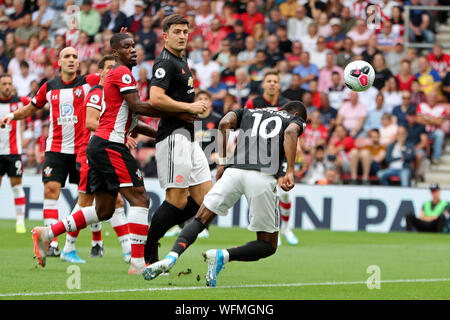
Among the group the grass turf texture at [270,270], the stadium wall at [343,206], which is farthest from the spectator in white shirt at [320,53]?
the grass turf texture at [270,270]

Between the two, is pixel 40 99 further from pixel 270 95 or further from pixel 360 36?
pixel 360 36

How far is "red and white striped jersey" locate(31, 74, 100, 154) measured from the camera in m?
11.1

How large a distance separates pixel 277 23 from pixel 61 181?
11.8 m

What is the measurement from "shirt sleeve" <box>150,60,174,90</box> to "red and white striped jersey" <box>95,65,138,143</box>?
319 millimetres

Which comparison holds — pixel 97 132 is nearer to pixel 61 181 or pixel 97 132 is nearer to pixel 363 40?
pixel 61 181

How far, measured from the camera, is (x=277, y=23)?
2194 cm

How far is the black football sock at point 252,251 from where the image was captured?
797 centimetres

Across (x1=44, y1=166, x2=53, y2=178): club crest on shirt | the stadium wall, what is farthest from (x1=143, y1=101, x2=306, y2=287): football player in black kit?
the stadium wall

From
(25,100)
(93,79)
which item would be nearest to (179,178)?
(93,79)

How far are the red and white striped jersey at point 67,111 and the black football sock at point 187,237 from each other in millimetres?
3751

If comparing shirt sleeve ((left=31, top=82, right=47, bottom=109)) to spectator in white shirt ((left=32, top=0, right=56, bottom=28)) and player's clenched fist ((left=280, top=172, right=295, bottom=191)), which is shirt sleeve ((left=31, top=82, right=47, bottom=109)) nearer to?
player's clenched fist ((left=280, top=172, right=295, bottom=191))

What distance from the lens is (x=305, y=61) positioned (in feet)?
68.1
